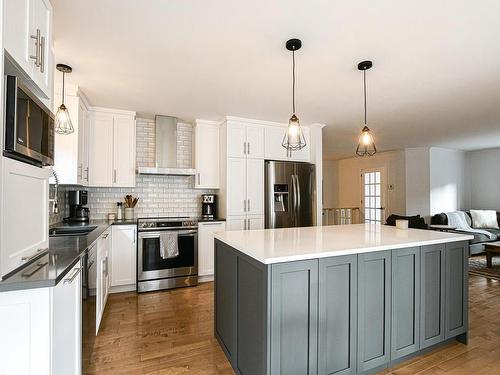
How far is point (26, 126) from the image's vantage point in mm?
1241

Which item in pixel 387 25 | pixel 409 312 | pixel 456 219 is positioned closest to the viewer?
pixel 387 25

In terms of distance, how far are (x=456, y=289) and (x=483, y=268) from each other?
3366mm

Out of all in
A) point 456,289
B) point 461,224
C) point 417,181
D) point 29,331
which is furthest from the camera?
point 417,181

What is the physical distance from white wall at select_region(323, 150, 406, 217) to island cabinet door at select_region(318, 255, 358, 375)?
5.83 meters

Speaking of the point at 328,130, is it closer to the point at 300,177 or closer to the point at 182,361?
the point at 300,177

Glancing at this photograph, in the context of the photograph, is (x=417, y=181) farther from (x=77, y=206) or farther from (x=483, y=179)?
(x=77, y=206)

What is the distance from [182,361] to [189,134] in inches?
130

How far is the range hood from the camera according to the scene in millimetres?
4020

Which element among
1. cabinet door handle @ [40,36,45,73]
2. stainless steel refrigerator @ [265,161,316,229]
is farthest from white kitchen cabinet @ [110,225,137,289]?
cabinet door handle @ [40,36,45,73]

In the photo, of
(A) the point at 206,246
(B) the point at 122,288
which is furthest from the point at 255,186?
(B) the point at 122,288

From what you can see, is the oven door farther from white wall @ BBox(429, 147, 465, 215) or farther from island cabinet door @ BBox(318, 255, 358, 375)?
white wall @ BBox(429, 147, 465, 215)

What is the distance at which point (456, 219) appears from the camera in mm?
5953

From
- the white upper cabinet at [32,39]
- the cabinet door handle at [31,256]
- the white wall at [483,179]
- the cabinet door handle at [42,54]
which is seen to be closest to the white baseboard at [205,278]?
the cabinet door handle at [31,256]

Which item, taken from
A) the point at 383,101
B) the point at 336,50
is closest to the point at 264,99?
the point at 336,50
